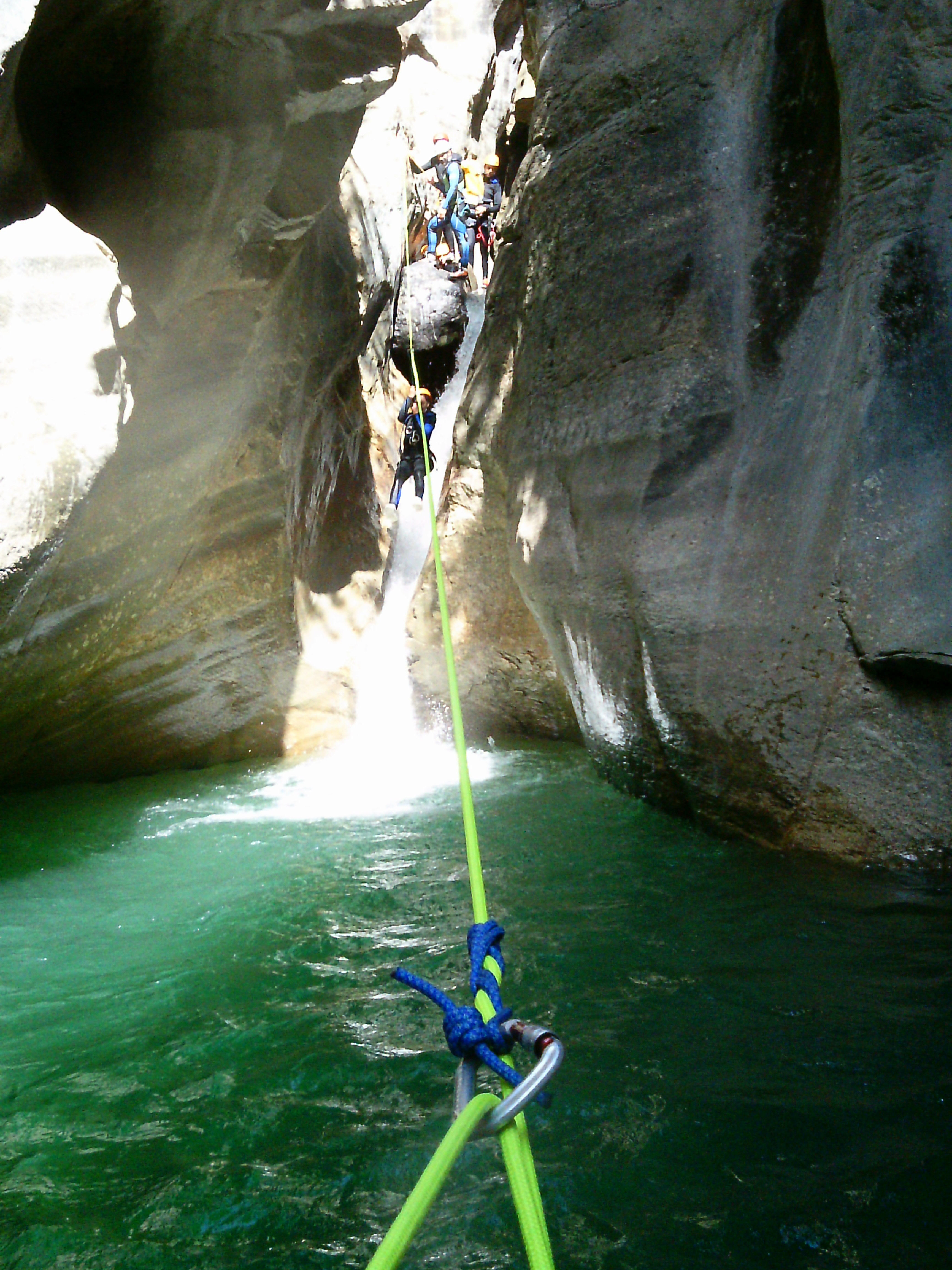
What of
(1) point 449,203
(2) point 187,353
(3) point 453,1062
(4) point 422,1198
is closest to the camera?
(4) point 422,1198

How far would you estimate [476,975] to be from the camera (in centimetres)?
164

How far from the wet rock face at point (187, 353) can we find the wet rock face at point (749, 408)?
1.87 m

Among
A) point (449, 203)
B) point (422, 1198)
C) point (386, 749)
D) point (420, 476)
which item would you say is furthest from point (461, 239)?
point (422, 1198)

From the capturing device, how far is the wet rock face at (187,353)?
5.20m

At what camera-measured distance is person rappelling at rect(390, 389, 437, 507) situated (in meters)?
9.62

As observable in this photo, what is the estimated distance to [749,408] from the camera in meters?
4.02

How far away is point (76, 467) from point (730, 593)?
11.7 ft

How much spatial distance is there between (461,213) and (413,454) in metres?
5.86

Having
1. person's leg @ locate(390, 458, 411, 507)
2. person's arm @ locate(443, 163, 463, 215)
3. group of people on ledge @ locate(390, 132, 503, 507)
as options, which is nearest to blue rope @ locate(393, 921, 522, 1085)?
person's leg @ locate(390, 458, 411, 507)

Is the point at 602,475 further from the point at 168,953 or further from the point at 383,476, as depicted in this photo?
the point at 383,476

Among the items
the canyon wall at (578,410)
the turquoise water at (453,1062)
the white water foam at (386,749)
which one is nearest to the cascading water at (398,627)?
the white water foam at (386,749)

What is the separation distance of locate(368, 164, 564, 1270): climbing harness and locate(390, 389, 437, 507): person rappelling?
824cm

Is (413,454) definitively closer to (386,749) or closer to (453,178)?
(386,749)

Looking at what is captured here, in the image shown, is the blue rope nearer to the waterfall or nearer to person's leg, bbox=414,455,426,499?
the waterfall
